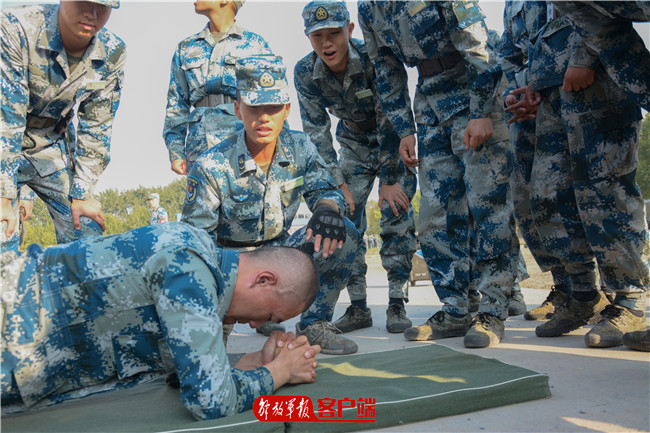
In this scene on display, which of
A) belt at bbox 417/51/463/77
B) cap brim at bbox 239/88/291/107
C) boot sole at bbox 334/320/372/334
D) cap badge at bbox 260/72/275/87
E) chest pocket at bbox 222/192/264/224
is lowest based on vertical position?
boot sole at bbox 334/320/372/334

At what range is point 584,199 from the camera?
9.43 ft

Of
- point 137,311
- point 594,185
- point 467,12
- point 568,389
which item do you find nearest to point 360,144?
point 467,12

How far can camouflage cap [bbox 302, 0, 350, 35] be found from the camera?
12.6 feet

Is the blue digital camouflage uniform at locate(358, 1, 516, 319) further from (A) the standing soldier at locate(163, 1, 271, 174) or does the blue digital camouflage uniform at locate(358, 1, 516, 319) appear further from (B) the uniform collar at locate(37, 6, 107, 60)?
(B) the uniform collar at locate(37, 6, 107, 60)

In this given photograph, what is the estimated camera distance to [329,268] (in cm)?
300

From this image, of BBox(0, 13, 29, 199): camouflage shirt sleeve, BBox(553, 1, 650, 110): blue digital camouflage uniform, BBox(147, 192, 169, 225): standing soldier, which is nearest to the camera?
BBox(553, 1, 650, 110): blue digital camouflage uniform

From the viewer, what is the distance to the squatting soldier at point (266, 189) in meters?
2.89

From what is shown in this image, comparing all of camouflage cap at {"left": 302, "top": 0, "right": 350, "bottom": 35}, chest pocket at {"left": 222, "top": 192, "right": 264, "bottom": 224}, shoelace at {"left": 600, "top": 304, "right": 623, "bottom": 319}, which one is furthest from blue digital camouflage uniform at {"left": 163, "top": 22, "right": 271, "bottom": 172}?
shoelace at {"left": 600, "top": 304, "right": 623, "bottom": 319}

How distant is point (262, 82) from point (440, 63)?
125 centimetres

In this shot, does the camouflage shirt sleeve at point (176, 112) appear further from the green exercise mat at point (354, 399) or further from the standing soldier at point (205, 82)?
the green exercise mat at point (354, 399)

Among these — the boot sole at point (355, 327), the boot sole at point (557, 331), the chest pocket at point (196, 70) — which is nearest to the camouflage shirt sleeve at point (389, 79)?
the chest pocket at point (196, 70)

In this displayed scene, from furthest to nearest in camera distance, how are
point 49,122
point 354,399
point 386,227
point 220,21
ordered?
1. point 220,21
2. point 386,227
3. point 49,122
4. point 354,399

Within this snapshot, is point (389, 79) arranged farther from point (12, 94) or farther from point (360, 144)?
point (12, 94)

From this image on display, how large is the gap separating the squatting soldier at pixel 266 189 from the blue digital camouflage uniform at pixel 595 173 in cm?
126
